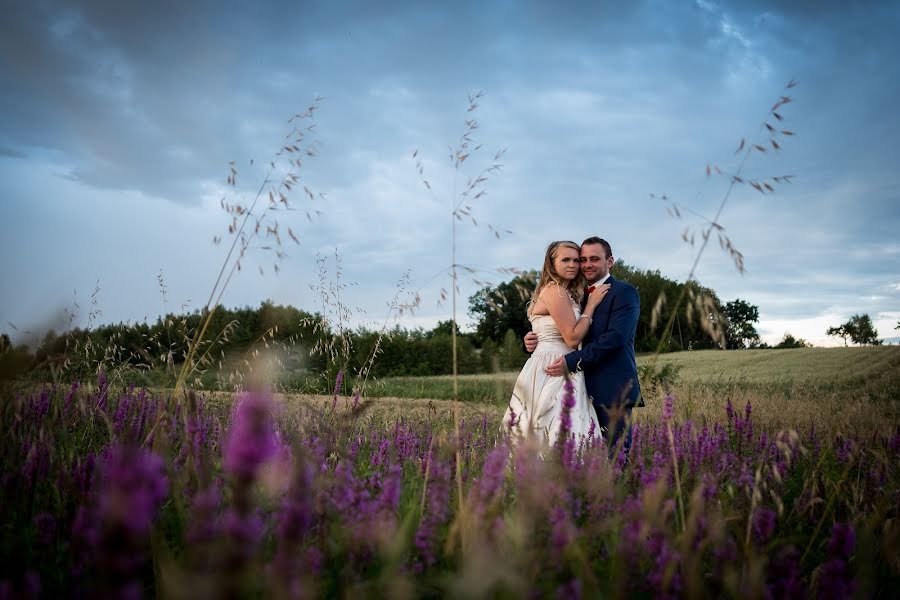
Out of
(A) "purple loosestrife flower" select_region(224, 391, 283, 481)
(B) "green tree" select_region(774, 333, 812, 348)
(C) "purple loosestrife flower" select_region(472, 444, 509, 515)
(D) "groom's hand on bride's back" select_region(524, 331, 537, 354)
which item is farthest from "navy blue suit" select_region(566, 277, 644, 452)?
(B) "green tree" select_region(774, 333, 812, 348)

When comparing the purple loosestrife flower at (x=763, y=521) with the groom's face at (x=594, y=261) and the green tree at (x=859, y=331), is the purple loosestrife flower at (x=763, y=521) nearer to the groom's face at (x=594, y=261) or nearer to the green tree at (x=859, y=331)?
the groom's face at (x=594, y=261)

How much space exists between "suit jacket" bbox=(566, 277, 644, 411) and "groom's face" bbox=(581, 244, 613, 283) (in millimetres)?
332

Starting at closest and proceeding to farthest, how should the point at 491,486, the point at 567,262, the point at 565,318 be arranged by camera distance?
the point at 491,486 < the point at 565,318 < the point at 567,262

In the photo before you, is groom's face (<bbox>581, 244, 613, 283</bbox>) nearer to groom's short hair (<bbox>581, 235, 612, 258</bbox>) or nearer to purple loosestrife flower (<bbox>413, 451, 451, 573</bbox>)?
groom's short hair (<bbox>581, 235, 612, 258</bbox>)

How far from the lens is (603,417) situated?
16.3 ft

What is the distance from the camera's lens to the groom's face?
534 cm

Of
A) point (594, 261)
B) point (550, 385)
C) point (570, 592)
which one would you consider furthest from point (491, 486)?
point (594, 261)

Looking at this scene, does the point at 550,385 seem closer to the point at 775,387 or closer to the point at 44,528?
the point at 44,528

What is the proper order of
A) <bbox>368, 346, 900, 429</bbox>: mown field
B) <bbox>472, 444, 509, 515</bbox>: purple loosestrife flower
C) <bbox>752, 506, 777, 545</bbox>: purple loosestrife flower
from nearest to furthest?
<bbox>472, 444, 509, 515</bbox>: purple loosestrife flower, <bbox>752, 506, 777, 545</bbox>: purple loosestrife flower, <bbox>368, 346, 900, 429</bbox>: mown field

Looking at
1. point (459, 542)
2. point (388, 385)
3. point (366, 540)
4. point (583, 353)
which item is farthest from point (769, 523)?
point (388, 385)

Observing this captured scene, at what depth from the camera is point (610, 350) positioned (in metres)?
4.73

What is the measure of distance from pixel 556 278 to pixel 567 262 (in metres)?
0.21

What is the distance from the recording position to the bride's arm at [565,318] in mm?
4926

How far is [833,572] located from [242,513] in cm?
176
